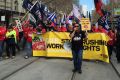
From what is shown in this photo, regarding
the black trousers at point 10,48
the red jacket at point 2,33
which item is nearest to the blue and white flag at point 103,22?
the black trousers at point 10,48

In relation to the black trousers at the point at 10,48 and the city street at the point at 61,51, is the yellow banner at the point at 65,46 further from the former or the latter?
the black trousers at the point at 10,48

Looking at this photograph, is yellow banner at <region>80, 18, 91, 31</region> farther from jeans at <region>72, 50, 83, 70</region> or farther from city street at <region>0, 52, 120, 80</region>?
jeans at <region>72, 50, 83, 70</region>

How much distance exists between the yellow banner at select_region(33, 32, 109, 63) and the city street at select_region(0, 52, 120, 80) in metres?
0.44

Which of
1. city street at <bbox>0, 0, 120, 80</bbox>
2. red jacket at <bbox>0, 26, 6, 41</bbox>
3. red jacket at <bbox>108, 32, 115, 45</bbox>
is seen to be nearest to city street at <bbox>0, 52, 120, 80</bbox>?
city street at <bbox>0, 0, 120, 80</bbox>

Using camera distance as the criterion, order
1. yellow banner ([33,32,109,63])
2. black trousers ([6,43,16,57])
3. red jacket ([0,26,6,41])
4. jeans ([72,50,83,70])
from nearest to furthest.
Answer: jeans ([72,50,83,70]) → yellow banner ([33,32,109,63]) → red jacket ([0,26,6,41]) → black trousers ([6,43,16,57])

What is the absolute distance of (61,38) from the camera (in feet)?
59.5

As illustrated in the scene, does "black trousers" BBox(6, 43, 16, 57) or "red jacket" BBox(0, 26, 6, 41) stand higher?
"red jacket" BBox(0, 26, 6, 41)

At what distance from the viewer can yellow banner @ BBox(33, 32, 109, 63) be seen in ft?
56.5

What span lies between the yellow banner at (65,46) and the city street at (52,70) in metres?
0.44

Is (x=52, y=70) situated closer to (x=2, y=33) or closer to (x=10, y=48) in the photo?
(x=2, y=33)

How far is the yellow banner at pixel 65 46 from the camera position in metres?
17.2

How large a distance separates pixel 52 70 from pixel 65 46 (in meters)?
3.86

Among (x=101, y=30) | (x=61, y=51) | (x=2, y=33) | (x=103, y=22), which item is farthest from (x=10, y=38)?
(x=103, y=22)

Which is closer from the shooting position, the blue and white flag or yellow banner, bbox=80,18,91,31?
yellow banner, bbox=80,18,91,31
